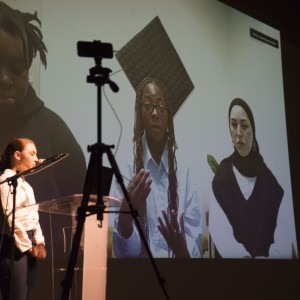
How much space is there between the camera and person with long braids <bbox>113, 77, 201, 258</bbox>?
361 centimetres

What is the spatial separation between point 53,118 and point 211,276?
1851 millimetres

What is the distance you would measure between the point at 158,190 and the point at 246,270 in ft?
3.92

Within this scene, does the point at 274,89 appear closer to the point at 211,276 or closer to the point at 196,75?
the point at 196,75

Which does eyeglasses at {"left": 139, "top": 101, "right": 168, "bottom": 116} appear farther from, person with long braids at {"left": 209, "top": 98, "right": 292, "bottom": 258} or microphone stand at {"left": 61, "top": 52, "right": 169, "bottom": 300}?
microphone stand at {"left": 61, "top": 52, "right": 169, "bottom": 300}

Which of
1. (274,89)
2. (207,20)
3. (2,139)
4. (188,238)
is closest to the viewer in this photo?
(2,139)

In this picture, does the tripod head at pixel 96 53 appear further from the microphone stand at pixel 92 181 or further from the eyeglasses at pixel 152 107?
the eyeglasses at pixel 152 107

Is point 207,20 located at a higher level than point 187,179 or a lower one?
higher

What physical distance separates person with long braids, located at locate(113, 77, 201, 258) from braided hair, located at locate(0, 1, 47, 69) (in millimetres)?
820

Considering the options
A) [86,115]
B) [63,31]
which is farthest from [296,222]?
[63,31]

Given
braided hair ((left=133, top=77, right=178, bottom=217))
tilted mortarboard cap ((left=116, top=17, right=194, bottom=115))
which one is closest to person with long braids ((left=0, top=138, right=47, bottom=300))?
braided hair ((left=133, top=77, right=178, bottom=217))

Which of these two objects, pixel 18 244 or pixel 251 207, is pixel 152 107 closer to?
pixel 251 207

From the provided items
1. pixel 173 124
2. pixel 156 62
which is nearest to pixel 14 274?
pixel 173 124

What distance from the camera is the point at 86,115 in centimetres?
342

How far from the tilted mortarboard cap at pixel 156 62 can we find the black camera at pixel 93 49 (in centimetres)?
147
